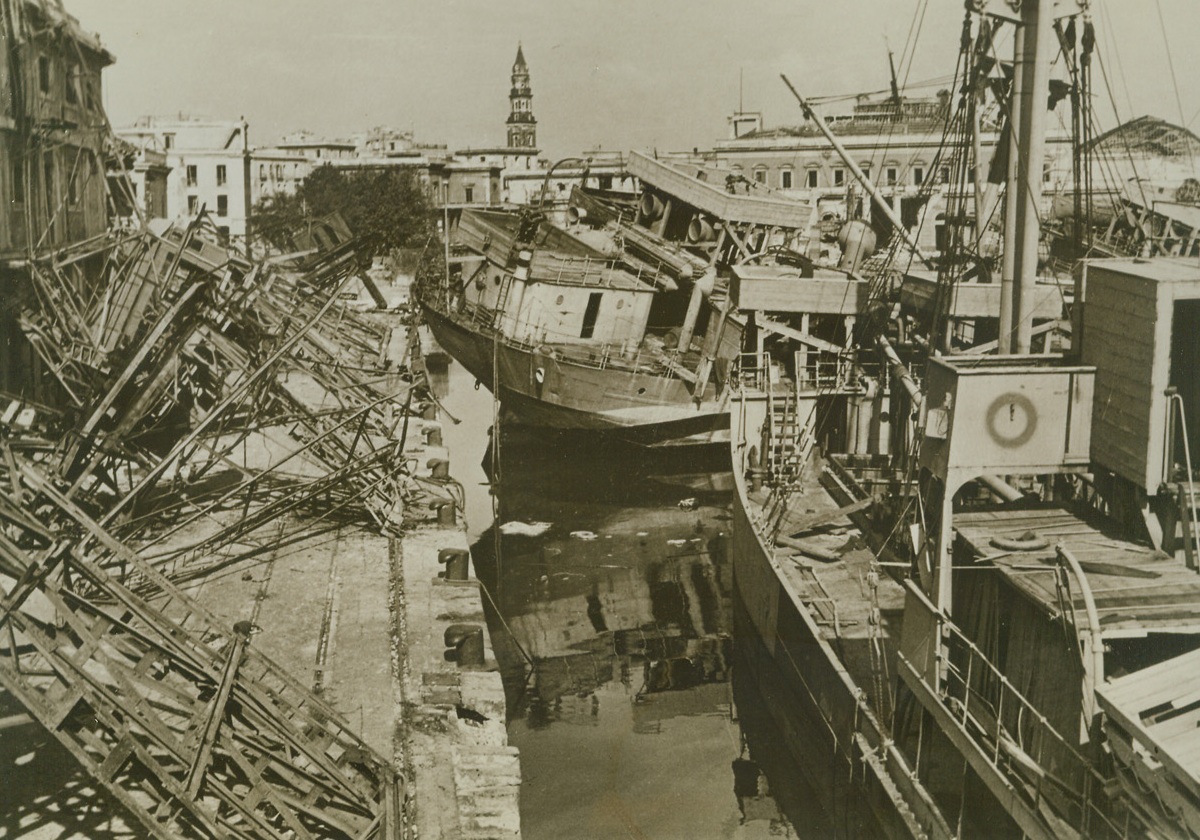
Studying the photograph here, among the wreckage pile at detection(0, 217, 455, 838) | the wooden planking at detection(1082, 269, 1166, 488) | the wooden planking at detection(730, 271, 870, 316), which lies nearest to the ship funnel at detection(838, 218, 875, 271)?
the wooden planking at detection(730, 271, 870, 316)

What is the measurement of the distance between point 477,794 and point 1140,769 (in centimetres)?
592

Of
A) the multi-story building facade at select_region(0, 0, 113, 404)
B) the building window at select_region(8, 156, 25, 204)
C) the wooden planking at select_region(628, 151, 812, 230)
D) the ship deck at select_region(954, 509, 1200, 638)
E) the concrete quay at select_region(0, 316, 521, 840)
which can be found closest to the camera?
the ship deck at select_region(954, 509, 1200, 638)

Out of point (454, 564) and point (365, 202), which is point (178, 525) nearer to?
point (454, 564)

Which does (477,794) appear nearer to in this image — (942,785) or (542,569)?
(942,785)

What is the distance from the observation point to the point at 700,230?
36031 millimetres

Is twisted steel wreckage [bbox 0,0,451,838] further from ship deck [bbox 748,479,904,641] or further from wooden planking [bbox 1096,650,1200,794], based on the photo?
ship deck [bbox 748,479,904,641]

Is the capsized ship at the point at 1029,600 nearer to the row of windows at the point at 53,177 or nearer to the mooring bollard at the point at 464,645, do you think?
the mooring bollard at the point at 464,645

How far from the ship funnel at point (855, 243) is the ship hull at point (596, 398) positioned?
17.6 ft

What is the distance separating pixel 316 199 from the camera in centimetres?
7850

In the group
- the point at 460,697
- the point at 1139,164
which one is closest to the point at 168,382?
the point at 460,697

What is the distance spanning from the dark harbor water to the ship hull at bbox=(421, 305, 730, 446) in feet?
4.33

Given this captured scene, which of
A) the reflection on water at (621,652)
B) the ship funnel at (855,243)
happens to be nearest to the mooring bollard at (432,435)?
the reflection on water at (621,652)

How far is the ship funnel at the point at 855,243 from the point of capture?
30531 millimetres

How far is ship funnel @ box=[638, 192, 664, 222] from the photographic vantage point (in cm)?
3659
